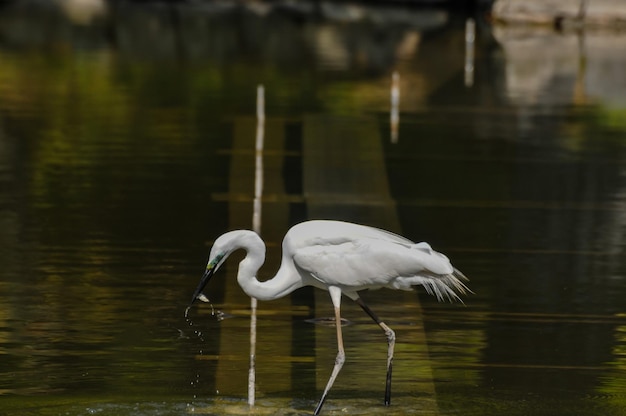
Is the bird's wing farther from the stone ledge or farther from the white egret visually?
the stone ledge

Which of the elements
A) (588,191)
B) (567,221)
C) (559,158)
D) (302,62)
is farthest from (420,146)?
(302,62)

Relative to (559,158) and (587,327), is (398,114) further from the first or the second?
(587,327)

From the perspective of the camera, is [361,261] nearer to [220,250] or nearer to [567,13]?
[220,250]

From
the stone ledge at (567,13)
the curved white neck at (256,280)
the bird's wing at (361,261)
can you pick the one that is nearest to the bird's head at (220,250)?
the curved white neck at (256,280)

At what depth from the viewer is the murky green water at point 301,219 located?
9.61 meters

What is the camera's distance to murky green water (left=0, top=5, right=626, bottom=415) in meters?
9.61

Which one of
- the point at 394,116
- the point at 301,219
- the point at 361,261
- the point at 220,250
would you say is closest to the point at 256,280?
the point at 220,250

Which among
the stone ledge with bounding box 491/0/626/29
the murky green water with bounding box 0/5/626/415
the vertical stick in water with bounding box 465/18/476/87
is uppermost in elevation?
the stone ledge with bounding box 491/0/626/29

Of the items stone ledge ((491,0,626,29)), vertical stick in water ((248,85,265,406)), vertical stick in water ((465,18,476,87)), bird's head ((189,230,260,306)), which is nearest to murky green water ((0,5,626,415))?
vertical stick in water ((248,85,265,406))

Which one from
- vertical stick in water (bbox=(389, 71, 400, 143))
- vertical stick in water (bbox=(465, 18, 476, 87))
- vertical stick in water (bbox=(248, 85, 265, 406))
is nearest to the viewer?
vertical stick in water (bbox=(248, 85, 265, 406))

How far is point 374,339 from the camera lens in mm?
10648

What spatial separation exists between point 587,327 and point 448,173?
687 cm

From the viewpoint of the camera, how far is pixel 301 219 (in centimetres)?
1478

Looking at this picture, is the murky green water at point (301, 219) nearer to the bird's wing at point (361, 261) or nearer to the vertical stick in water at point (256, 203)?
the vertical stick in water at point (256, 203)
